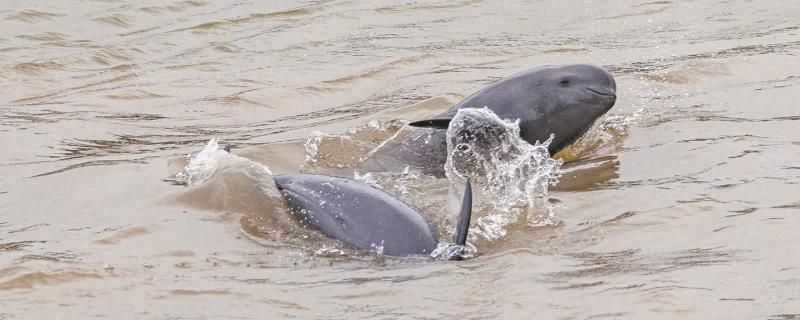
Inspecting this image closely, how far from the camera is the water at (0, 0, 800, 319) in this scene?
4.84 m

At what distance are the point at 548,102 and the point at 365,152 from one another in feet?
4.22

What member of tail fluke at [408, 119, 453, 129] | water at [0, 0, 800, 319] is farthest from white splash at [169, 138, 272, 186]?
tail fluke at [408, 119, 453, 129]

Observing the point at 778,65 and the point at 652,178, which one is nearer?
the point at 652,178

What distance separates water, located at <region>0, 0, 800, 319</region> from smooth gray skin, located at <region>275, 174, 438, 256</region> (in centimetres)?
12

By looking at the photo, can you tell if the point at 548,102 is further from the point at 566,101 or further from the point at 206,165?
the point at 206,165

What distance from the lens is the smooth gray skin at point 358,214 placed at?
5.46 metres

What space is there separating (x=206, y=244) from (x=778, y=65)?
18.1ft

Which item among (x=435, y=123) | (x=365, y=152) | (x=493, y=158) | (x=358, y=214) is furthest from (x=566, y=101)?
(x=358, y=214)

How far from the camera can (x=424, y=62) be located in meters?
11.5

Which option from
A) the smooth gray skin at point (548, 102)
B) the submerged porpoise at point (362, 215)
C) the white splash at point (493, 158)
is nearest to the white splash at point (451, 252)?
the submerged porpoise at point (362, 215)

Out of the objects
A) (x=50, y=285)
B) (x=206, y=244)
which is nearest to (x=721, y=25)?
(x=206, y=244)

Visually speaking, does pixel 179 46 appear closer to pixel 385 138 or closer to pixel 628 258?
pixel 385 138

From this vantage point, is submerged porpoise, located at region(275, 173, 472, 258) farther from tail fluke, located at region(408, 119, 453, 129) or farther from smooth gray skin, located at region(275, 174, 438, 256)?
tail fluke, located at region(408, 119, 453, 129)

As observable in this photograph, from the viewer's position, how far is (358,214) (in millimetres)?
5812
